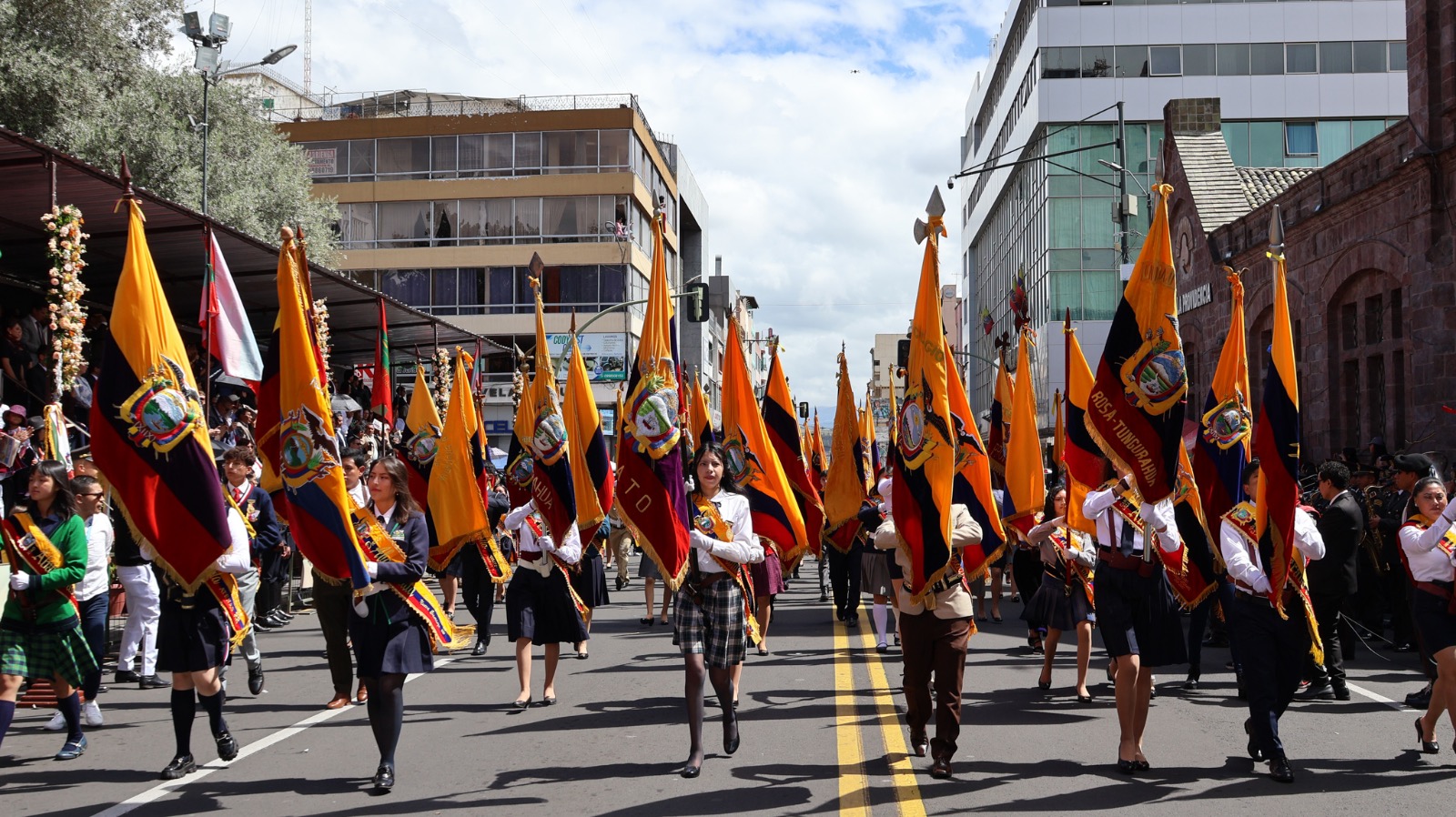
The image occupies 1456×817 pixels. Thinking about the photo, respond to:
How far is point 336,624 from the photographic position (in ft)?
32.6

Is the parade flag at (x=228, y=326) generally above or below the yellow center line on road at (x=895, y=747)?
above

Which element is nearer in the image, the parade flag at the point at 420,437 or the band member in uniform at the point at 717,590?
the band member in uniform at the point at 717,590

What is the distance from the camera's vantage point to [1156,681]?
11617 millimetres

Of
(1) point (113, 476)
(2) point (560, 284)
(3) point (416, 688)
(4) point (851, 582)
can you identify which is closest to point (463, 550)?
(3) point (416, 688)

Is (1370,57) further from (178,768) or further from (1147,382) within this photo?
(178,768)

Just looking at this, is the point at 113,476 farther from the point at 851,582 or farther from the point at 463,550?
the point at 851,582

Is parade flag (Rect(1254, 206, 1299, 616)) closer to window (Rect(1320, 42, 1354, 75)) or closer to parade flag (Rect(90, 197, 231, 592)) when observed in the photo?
parade flag (Rect(90, 197, 231, 592))

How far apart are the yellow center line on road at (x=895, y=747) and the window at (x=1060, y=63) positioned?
41531 mm

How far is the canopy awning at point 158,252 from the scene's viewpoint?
47.6 ft

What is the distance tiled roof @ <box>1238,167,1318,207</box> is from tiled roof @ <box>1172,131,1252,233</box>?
0.27 metres

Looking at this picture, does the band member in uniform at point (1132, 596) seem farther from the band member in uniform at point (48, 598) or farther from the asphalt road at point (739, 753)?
the band member in uniform at point (48, 598)

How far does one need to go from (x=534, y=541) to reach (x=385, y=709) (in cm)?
318

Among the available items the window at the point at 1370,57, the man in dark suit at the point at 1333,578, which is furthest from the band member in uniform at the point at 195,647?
the window at the point at 1370,57

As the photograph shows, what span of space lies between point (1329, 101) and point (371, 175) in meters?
35.2
